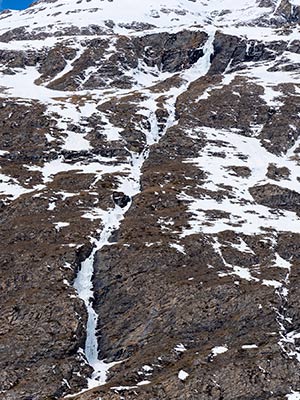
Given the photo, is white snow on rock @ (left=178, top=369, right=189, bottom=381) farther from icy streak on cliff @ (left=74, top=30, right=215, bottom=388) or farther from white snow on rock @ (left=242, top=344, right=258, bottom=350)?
icy streak on cliff @ (left=74, top=30, right=215, bottom=388)

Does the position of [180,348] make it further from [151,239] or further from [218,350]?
Result: [151,239]

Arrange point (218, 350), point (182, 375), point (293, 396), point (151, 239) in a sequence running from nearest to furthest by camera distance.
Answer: point (293, 396) → point (182, 375) → point (218, 350) → point (151, 239)

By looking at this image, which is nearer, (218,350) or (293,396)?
(293,396)

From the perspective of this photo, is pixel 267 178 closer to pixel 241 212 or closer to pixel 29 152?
pixel 241 212

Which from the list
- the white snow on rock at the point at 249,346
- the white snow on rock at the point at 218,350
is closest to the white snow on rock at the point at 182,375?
the white snow on rock at the point at 218,350

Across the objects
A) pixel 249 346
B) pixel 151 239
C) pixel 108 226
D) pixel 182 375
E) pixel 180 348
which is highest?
pixel 182 375

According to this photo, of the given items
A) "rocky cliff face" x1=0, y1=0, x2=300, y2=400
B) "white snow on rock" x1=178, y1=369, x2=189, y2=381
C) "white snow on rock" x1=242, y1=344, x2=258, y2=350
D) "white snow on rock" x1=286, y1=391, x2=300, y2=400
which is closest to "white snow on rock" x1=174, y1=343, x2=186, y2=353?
"rocky cliff face" x1=0, y1=0, x2=300, y2=400

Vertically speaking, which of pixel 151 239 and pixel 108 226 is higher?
pixel 151 239

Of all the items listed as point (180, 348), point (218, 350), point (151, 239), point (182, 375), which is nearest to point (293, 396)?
point (218, 350)

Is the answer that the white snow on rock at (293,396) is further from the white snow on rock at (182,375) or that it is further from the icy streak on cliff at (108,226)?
the icy streak on cliff at (108,226)

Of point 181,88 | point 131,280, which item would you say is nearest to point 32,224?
point 131,280
